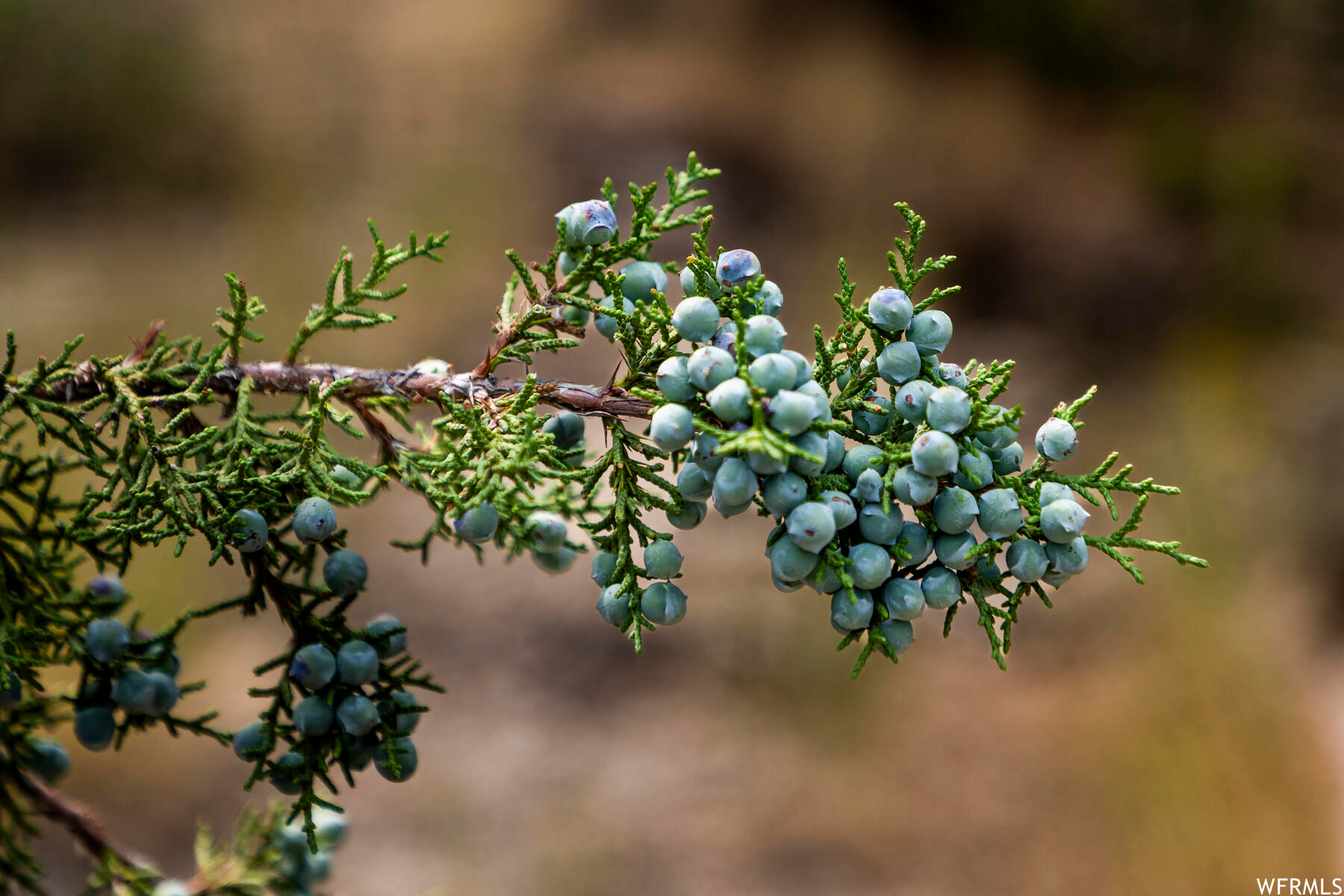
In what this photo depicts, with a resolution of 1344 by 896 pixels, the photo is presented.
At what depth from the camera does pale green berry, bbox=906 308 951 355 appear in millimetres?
706

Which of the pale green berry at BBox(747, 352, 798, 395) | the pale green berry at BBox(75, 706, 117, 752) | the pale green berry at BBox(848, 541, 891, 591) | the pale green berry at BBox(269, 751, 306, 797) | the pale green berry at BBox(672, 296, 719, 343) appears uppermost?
the pale green berry at BBox(672, 296, 719, 343)

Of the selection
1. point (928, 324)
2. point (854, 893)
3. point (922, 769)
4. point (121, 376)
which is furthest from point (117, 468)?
point (922, 769)

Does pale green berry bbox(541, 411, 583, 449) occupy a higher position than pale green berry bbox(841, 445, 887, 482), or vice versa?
pale green berry bbox(541, 411, 583, 449)

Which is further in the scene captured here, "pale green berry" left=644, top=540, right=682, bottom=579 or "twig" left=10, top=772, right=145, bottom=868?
"twig" left=10, top=772, right=145, bottom=868

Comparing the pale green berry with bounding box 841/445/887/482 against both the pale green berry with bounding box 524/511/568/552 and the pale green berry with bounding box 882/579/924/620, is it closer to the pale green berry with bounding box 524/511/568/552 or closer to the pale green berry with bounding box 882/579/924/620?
the pale green berry with bounding box 882/579/924/620

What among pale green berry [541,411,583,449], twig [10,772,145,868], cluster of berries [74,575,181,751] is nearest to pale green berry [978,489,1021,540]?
pale green berry [541,411,583,449]

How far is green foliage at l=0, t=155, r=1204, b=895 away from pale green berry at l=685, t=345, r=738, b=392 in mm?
18

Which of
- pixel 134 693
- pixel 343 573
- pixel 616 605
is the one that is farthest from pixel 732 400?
pixel 134 693

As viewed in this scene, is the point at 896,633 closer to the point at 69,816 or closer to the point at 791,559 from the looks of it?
the point at 791,559

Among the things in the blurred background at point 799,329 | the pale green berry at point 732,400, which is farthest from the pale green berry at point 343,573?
the blurred background at point 799,329

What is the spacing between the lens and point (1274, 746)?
2.86 meters

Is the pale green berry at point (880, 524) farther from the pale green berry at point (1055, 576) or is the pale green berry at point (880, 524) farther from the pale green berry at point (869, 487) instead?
the pale green berry at point (1055, 576)

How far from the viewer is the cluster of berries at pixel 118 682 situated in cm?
93

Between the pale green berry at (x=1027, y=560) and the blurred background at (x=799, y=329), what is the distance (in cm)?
219
